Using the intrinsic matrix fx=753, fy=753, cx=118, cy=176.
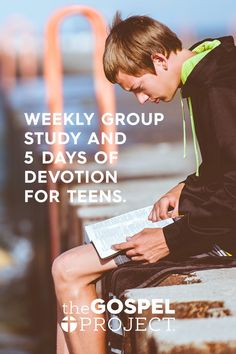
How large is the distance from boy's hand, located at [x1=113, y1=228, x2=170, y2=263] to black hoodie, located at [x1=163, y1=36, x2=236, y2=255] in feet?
0.07

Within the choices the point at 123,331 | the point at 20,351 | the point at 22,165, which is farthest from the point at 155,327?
the point at 20,351

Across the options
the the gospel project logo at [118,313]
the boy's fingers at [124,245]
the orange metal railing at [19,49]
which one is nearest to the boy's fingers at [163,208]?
the boy's fingers at [124,245]

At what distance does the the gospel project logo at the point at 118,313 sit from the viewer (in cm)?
172

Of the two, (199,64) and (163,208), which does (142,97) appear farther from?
(163,208)

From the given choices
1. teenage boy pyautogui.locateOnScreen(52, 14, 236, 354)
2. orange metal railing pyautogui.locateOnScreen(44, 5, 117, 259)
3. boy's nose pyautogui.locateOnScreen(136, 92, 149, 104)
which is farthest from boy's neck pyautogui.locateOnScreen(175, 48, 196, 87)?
orange metal railing pyautogui.locateOnScreen(44, 5, 117, 259)

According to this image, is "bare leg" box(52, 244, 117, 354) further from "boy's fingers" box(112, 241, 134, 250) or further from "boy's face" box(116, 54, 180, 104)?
"boy's face" box(116, 54, 180, 104)

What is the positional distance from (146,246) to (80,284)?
0.19 m

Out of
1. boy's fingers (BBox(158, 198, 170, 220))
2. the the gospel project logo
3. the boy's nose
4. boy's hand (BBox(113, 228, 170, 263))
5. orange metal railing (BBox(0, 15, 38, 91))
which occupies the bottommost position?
the the gospel project logo

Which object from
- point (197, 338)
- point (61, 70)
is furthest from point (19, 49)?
point (197, 338)

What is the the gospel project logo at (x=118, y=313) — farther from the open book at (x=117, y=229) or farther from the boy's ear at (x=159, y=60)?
the boy's ear at (x=159, y=60)

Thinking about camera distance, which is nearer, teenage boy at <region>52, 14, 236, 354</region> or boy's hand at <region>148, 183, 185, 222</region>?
teenage boy at <region>52, 14, 236, 354</region>

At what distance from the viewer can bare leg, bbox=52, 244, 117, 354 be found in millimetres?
1880

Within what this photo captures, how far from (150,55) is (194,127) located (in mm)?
213

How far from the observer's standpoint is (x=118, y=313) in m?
1.93
